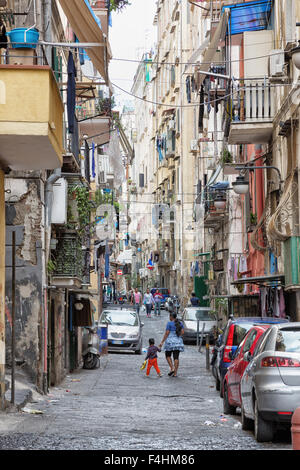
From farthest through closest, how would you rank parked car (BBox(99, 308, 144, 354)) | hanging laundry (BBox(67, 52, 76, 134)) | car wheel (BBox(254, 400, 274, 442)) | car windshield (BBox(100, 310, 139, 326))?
1. car windshield (BBox(100, 310, 139, 326))
2. parked car (BBox(99, 308, 144, 354))
3. hanging laundry (BBox(67, 52, 76, 134))
4. car wheel (BBox(254, 400, 274, 442))

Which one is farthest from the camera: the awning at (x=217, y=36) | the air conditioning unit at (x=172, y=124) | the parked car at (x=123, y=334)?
the air conditioning unit at (x=172, y=124)

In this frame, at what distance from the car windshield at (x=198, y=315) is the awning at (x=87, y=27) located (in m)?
24.9

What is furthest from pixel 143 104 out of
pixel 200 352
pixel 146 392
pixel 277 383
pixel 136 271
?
pixel 277 383

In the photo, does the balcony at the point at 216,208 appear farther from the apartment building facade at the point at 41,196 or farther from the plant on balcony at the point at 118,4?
the plant on balcony at the point at 118,4

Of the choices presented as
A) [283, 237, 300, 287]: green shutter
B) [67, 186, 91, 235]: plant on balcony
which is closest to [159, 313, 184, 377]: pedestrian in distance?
[67, 186, 91, 235]: plant on balcony

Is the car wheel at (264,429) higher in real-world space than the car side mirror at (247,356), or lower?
lower

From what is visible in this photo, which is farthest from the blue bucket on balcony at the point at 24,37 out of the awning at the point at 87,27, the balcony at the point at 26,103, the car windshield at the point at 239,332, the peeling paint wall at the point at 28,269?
the car windshield at the point at 239,332

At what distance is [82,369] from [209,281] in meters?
19.7

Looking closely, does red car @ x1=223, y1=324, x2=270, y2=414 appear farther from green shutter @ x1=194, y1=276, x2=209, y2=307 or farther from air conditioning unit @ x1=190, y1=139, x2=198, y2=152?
air conditioning unit @ x1=190, y1=139, x2=198, y2=152

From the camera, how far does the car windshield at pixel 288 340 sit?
1148 centimetres

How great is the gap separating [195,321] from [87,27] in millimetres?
25181

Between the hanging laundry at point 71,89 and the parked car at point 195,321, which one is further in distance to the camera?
the parked car at point 195,321

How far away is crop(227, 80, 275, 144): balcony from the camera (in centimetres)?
2623

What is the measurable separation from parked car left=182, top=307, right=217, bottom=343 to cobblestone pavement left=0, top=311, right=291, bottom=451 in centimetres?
1324
